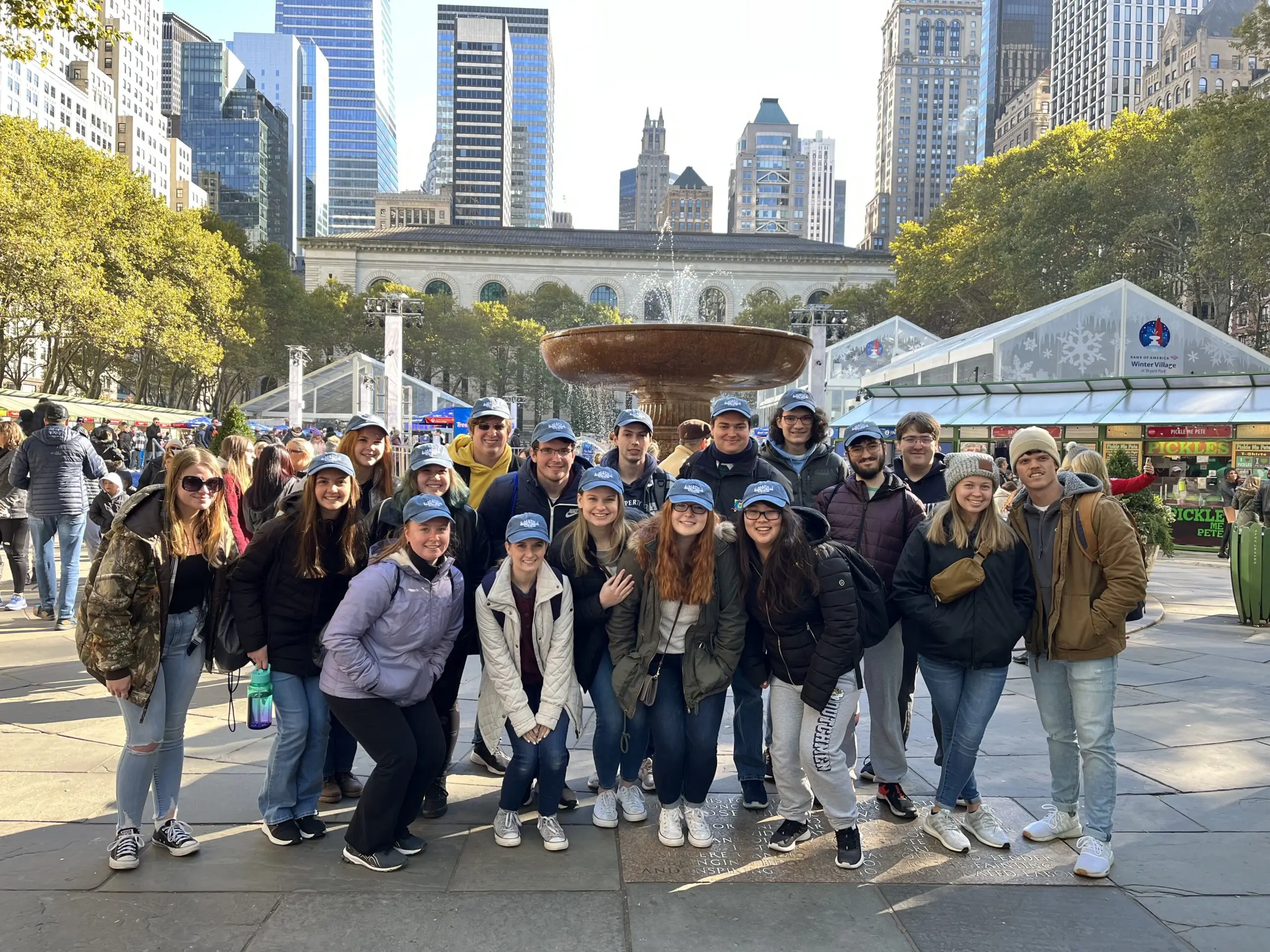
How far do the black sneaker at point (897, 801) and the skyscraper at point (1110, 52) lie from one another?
11555 cm

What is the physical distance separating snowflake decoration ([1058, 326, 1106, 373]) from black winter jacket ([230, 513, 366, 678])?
74.9 ft

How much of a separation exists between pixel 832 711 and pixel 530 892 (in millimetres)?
1358

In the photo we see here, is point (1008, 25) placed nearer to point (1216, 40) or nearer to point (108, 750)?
point (1216, 40)

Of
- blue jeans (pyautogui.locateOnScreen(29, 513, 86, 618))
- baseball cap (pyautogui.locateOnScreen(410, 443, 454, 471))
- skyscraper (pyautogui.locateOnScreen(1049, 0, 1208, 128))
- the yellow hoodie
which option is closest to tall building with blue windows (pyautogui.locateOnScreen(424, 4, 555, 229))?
skyscraper (pyautogui.locateOnScreen(1049, 0, 1208, 128))

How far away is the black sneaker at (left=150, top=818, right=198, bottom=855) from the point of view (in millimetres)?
3473

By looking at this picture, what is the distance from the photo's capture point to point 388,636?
136 inches

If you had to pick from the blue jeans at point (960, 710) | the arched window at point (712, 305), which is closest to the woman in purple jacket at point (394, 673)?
the blue jeans at point (960, 710)

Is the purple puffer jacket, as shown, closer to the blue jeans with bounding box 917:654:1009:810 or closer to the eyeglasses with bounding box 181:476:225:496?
the eyeglasses with bounding box 181:476:225:496

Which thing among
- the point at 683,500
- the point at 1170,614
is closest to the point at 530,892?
the point at 683,500

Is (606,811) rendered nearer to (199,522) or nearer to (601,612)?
(601,612)

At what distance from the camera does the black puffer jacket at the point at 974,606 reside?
12.1 ft

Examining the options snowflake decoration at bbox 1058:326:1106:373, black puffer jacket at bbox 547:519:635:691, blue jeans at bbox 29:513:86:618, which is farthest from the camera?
snowflake decoration at bbox 1058:326:1106:373

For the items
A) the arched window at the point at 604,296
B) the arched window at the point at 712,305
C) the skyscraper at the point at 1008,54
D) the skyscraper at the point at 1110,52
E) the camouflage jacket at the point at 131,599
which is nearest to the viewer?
the camouflage jacket at the point at 131,599

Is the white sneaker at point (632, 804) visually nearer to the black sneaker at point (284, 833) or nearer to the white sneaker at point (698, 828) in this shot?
the white sneaker at point (698, 828)
